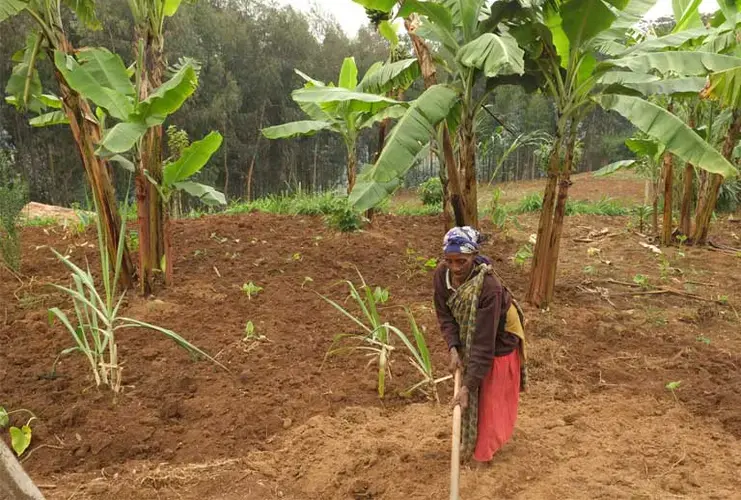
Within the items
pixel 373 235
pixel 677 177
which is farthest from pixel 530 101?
pixel 373 235

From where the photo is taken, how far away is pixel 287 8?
21578 mm

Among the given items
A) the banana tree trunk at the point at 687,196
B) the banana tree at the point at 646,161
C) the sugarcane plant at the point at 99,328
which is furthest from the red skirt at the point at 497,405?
the banana tree trunk at the point at 687,196

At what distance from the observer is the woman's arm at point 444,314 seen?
9.18 ft

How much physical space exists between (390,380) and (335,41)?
69.0ft

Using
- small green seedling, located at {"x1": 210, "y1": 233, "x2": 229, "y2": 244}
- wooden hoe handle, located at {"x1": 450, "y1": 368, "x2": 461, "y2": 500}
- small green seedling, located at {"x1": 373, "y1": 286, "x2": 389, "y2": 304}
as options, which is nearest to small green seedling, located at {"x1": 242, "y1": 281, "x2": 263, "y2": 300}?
small green seedling, located at {"x1": 373, "y1": 286, "x2": 389, "y2": 304}

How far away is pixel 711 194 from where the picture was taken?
7.71 meters

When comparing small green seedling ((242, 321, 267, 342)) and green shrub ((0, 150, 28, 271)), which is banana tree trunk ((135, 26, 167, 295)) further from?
green shrub ((0, 150, 28, 271))

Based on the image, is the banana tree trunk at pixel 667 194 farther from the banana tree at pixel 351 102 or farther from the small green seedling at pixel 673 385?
the small green seedling at pixel 673 385

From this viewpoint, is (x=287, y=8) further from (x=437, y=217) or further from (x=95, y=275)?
(x=95, y=275)

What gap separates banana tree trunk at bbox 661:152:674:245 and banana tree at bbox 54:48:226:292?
20.8 feet

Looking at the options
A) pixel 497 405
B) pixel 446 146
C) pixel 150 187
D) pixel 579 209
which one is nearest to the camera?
pixel 497 405

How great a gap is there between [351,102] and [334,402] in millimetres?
3354

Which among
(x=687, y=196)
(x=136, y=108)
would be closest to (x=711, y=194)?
(x=687, y=196)

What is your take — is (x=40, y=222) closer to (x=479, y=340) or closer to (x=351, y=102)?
(x=351, y=102)
